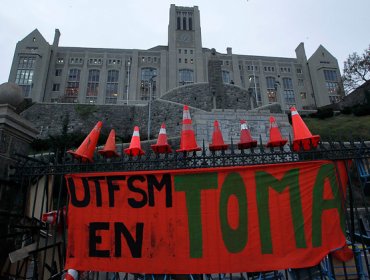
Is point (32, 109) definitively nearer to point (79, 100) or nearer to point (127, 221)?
point (79, 100)

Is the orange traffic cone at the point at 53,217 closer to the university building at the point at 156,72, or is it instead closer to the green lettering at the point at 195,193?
the green lettering at the point at 195,193

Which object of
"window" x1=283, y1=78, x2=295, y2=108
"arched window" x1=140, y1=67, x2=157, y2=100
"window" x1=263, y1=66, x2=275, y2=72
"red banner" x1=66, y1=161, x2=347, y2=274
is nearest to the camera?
"red banner" x1=66, y1=161, x2=347, y2=274

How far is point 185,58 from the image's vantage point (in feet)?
194

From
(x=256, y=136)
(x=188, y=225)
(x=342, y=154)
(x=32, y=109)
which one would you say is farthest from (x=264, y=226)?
(x=32, y=109)

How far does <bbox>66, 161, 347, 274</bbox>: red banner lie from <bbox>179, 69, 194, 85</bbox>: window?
178ft

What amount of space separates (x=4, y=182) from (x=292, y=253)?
15.3 feet

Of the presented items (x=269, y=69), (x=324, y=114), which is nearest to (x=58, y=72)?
(x=269, y=69)

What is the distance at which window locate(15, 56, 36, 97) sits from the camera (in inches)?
2117

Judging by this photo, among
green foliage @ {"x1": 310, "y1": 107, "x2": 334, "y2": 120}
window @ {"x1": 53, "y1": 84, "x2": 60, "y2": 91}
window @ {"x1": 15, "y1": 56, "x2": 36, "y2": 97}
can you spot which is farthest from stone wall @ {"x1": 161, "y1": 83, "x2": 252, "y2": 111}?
window @ {"x1": 15, "y1": 56, "x2": 36, "y2": 97}

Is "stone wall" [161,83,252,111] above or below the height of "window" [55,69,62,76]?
below

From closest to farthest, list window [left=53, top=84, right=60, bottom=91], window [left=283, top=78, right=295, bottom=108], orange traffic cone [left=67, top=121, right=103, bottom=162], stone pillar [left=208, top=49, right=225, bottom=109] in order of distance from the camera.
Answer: orange traffic cone [left=67, top=121, right=103, bottom=162] < stone pillar [left=208, top=49, right=225, bottom=109] < window [left=53, top=84, right=60, bottom=91] < window [left=283, top=78, right=295, bottom=108]

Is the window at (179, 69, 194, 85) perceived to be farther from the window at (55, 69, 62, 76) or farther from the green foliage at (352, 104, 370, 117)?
the green foliage at (352, 104, 370, 117)

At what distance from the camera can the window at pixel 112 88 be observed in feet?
190

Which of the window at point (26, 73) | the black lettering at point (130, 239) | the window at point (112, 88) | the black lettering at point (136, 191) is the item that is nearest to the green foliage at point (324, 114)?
the black lettering at point (136, 191)
